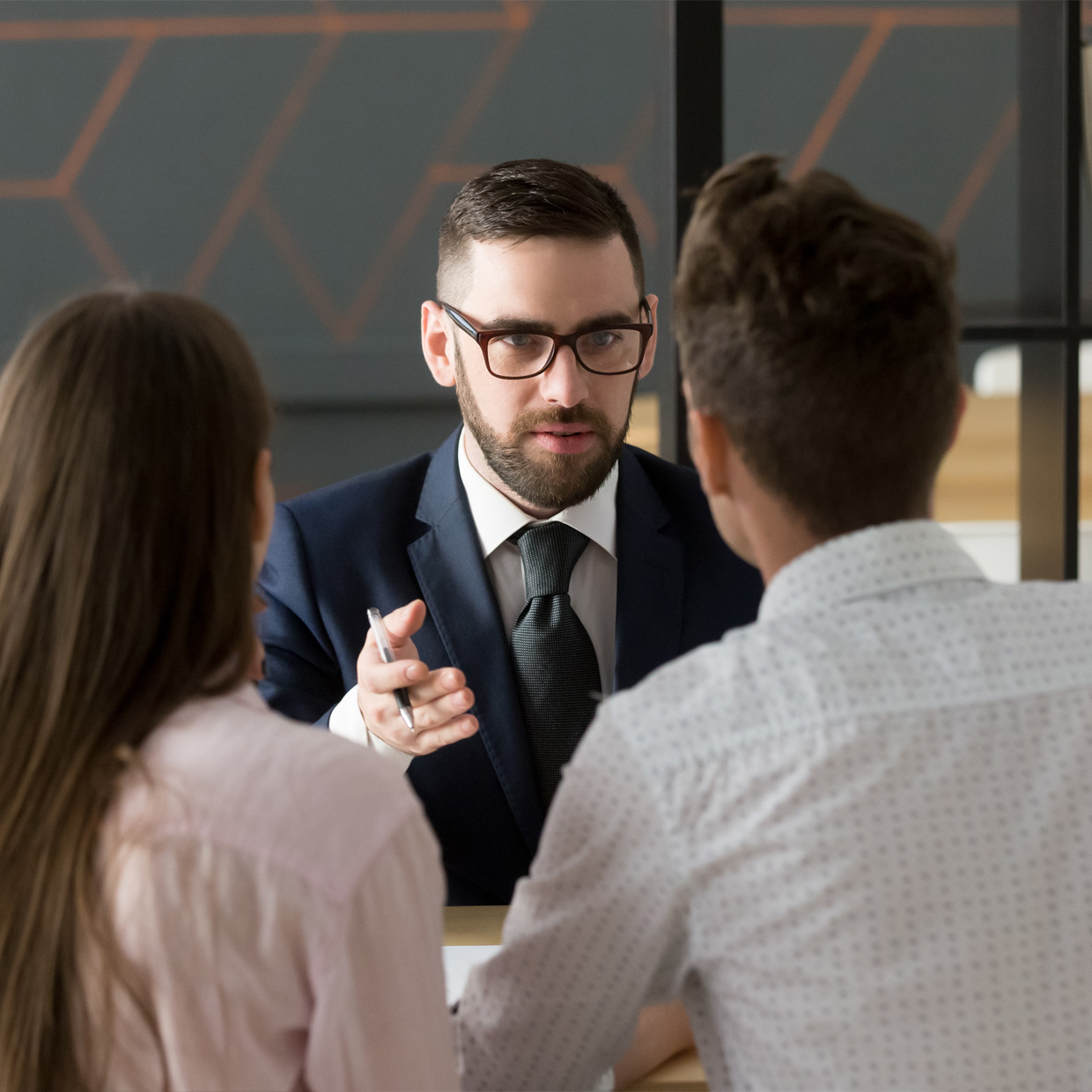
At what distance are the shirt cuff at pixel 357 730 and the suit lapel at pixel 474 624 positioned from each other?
0.46ft

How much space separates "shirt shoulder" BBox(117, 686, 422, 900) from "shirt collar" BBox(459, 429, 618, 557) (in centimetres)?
87

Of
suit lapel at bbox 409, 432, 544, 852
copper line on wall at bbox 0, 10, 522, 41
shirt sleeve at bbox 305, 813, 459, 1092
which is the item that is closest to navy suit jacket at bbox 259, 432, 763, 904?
suit lapel at bbox 409, 432, 544, 852

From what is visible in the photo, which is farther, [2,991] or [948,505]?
[948,505]

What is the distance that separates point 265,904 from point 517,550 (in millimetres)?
950

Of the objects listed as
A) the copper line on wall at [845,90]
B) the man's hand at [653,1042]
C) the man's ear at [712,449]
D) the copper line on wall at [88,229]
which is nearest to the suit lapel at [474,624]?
the man's hand at [653,1042]

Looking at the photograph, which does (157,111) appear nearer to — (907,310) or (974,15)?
(974,15)

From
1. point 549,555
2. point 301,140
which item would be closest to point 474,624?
point 549,555

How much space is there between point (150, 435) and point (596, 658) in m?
0.88

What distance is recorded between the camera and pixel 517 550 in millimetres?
1614

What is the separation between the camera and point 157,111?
3520 mm

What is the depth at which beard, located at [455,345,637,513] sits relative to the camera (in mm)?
1579

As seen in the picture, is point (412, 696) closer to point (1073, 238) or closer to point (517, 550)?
point (517, 550)

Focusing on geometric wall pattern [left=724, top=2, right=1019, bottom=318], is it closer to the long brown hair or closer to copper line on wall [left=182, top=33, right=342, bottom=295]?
copper line on wall [left=182, top=33, right=342, bottom=295]

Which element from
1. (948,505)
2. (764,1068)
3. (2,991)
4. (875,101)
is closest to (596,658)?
(764,1068)
